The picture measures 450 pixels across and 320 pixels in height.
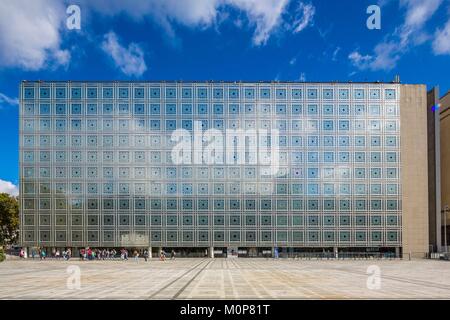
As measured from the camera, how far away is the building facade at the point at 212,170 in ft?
255

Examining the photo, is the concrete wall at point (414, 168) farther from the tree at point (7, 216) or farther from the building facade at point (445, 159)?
the tree at point (7, 216)

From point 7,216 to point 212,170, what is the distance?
4721cm

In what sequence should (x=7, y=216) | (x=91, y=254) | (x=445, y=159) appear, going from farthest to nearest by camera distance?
(x=7, y=216)
(x=445, y=159)
(x=91, y=254)

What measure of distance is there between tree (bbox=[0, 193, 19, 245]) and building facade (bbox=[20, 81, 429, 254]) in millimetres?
15487

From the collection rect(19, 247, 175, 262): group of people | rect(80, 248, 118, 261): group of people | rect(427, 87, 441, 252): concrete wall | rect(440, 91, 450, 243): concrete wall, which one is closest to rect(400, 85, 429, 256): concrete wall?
rect(427, 87, 441, 252): concrete wall

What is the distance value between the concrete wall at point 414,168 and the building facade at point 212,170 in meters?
0.26

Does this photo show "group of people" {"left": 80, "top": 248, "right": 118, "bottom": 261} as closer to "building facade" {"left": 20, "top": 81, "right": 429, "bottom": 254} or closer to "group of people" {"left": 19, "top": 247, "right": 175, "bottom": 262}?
"group of people" {"left": 19, "top": 247, "right": 175, "bottom": 262}

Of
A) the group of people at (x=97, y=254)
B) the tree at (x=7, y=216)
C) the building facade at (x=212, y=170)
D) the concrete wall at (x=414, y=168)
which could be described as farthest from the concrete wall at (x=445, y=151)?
the tree at (x=7, y=216)

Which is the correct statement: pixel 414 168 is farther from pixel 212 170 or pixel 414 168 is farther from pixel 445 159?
pixel 212 170

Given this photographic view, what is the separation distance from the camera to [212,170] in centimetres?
7800

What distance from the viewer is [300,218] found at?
256 feet

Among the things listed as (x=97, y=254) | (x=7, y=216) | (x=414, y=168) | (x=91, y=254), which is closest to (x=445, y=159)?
(x=414, y=168)

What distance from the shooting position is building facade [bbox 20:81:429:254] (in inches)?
3056

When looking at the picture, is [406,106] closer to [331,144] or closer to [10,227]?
[331,144]
